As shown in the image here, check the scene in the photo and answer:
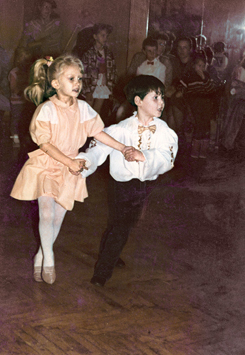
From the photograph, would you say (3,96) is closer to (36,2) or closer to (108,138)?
(36,2)

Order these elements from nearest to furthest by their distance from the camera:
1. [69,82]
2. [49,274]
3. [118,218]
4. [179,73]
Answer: [69,82] < [49,274] < [118,218] < [179,73]

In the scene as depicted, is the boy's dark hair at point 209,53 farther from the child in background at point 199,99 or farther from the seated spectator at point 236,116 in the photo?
the seated spectator at point 236,116

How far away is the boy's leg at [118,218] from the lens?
→ 92.5 inches

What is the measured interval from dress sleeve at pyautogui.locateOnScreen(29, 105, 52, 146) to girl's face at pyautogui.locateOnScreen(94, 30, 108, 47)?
1.91 ft

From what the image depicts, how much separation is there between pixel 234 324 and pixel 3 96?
5.07 ft

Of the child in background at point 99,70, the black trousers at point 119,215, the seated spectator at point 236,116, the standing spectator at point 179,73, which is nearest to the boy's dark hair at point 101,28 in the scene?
the child in background at point 99,70

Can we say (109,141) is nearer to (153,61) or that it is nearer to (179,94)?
(153,61)

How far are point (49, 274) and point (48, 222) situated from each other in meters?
0.25

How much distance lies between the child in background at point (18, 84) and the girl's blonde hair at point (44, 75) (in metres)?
0.38

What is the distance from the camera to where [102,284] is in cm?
234

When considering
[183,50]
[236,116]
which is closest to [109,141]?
[183,50]

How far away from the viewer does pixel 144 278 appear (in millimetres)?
2459

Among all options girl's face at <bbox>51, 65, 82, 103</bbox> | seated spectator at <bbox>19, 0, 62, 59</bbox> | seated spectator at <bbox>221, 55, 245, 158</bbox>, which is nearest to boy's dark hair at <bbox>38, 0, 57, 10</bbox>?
seated spectator at <bbox>19, 0, 62, 59</bbox>

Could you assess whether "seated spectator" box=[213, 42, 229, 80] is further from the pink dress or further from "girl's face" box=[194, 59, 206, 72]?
the pink dress
